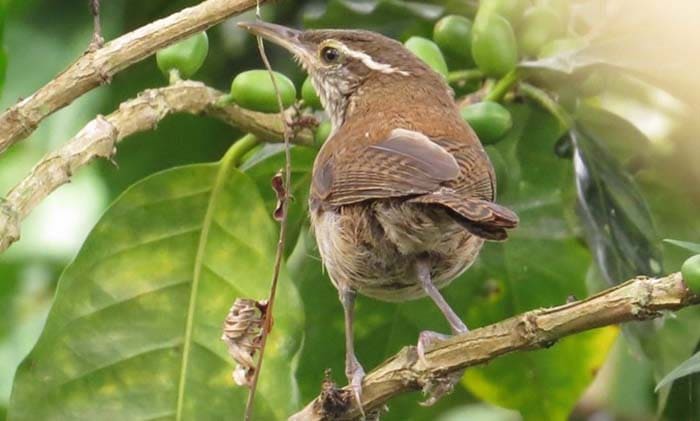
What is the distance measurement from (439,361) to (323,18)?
195 cm

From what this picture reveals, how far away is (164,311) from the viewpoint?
359 cm

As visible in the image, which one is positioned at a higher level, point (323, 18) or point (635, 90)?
Result: point (323, 18)

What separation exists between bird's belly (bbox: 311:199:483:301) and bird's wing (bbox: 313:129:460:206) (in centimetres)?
5

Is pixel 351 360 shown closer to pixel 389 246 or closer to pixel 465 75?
pixel 389 246

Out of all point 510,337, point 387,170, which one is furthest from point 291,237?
point 510,337

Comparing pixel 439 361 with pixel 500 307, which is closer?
pixel 439 361

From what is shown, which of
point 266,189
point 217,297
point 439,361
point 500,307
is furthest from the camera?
point 500,307

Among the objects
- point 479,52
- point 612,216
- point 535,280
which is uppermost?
point 479,52

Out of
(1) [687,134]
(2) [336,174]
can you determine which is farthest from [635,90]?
(2) [336,174]

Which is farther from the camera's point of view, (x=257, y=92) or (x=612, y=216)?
(x=612, y=216)

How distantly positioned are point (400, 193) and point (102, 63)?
78cm

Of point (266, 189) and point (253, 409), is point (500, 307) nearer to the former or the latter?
point (266, 189)

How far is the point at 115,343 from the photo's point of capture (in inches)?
138

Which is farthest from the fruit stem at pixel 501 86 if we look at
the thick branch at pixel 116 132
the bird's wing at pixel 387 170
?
the thick branch at pixel 116 132
